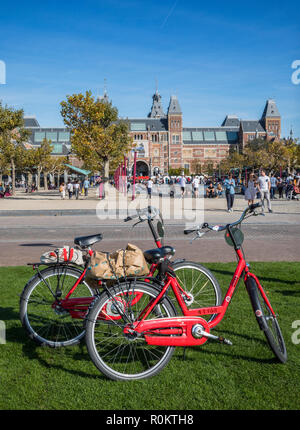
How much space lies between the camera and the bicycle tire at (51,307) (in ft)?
11.6

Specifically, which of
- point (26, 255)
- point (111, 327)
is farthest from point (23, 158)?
point (111, 327)

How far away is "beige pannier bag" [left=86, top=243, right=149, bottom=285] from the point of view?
3.04m

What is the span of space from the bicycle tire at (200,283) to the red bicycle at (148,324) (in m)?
0.38

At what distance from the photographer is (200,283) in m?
3.73

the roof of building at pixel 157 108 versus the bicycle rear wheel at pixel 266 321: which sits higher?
the roof of building at pixel 157 108

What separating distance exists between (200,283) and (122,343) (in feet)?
2.97

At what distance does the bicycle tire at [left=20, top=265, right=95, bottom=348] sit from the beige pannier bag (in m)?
0.53

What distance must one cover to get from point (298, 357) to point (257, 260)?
3.83 metres

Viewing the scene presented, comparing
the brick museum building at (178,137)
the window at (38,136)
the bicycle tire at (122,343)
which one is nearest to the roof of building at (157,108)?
the brick museum building at (178,137)

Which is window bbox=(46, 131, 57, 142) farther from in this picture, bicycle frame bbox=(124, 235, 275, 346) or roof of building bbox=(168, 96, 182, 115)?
bicycle frame bbox=(124, 235, 275, 346)

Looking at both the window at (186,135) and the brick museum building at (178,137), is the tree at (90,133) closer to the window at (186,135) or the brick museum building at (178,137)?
the brick museum building at (178,137)

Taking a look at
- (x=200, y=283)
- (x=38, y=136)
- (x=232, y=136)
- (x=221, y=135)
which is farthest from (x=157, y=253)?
(x=221, y=135)
